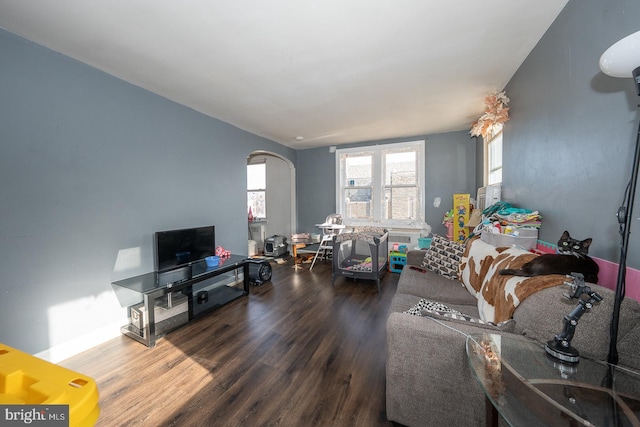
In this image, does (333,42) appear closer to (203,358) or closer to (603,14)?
(603,14)

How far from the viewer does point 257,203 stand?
6.04 meters

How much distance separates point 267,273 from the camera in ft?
12.2

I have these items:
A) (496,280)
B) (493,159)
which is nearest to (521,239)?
(496,280)

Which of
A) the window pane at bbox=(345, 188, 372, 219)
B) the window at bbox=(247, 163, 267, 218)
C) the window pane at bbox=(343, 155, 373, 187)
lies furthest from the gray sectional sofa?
the window at bbox=(247, 163, 267, 218)

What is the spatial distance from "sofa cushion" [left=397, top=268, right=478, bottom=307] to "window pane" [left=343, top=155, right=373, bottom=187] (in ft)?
9.30

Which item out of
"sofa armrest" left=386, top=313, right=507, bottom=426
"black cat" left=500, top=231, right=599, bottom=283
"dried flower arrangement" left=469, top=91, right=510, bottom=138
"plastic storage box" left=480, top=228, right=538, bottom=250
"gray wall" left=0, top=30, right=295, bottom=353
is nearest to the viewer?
"sofa armrest" left=386, top=313, right=507, bottom=426

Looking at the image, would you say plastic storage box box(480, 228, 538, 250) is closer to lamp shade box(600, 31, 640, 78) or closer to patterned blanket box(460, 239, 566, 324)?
patterned blanket box(460, 239, 566, 324)

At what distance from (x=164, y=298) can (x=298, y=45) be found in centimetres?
281

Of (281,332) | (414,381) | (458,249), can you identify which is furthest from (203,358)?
(458,249)

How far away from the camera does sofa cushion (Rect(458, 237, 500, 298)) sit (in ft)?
6.21

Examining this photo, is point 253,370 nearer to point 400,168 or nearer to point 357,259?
point 357,259

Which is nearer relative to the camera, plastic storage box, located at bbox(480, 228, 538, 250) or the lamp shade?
the lamp shade

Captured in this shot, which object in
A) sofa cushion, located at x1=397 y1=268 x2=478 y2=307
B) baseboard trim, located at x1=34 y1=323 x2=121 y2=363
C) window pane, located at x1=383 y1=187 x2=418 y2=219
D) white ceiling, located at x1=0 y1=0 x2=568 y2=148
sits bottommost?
baseboard trim, located at x1=34 y1=323 x2=121 y2=363

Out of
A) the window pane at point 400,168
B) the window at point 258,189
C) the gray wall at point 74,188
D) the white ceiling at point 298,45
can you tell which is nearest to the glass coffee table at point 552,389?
the white ceiling at point 298,45
